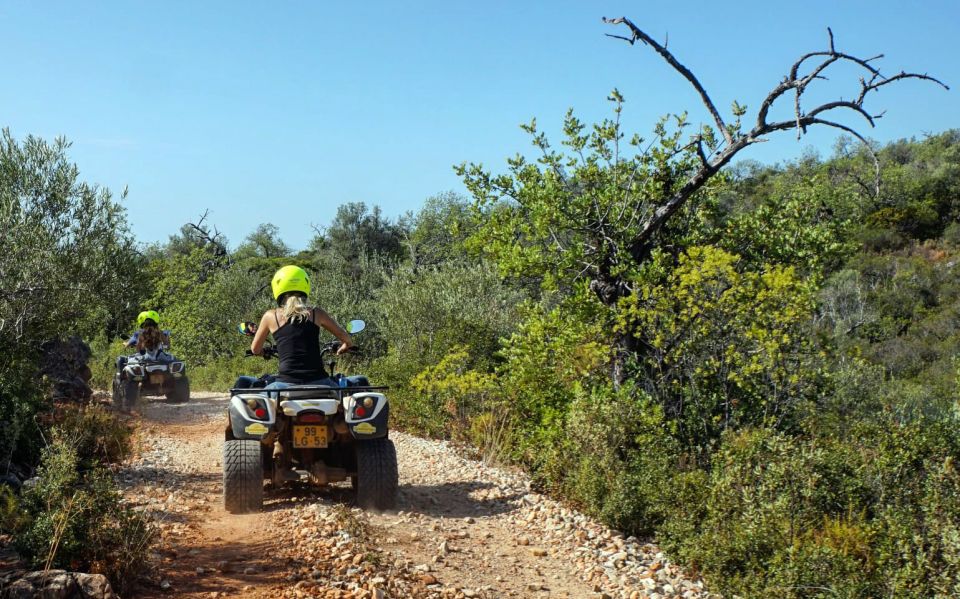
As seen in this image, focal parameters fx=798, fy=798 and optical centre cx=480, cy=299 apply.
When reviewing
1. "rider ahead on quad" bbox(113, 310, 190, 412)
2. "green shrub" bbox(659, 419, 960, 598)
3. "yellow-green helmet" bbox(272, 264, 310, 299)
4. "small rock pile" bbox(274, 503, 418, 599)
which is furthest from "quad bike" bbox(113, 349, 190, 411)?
"green shrub" bbox(659, 419, 960, 598)

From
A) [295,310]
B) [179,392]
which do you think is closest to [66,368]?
[179,392]

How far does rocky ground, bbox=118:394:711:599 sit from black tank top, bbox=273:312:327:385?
107cm

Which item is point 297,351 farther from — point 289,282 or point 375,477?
point 375,477

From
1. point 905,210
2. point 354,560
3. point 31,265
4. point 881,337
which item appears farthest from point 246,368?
point 905,210

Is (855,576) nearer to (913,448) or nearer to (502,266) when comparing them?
(913,448)

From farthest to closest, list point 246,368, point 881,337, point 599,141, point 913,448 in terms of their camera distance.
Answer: point 881,337 → point 246,368 → point 599,141 → point 913,448

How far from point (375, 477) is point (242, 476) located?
1068 millimetres

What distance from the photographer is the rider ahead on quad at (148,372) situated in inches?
591

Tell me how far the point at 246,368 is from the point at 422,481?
13994 mm

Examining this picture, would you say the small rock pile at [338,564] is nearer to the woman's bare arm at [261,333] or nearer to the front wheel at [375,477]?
the front wheel at [375,477]

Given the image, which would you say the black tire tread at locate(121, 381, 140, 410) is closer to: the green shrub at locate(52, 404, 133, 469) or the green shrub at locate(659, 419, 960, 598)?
the green shrub at locate(52, 404, 133, 469)

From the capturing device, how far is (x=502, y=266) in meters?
9.38

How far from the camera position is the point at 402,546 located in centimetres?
586

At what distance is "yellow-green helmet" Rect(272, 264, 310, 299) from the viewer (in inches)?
265
